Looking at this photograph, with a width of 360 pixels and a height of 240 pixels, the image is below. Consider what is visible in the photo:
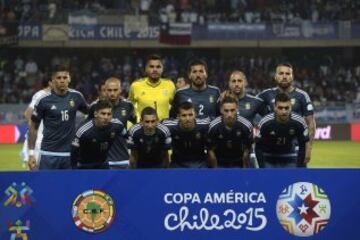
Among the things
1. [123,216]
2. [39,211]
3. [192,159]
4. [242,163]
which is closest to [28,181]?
[39,211]

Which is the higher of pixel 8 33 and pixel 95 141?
pixel 8 33

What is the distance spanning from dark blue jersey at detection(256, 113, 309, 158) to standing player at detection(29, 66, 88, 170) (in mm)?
2472

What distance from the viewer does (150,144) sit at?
26.0 ft

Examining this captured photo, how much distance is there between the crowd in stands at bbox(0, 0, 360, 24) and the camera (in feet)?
104

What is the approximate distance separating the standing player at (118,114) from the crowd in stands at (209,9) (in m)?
23.1

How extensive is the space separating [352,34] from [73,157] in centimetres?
2628

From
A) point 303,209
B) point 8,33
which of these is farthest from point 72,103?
point 8,33

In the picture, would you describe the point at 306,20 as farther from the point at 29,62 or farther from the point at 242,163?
the point at 242,163

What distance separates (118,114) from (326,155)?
11635mm

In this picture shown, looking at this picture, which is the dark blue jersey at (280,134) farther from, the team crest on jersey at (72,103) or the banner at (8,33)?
the banner at (8,33)

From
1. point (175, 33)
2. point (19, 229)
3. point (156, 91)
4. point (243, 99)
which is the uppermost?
point (175, 33)

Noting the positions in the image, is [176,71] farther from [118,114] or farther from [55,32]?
[118,114]

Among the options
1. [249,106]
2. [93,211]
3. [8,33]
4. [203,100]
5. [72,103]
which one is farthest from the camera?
[8,33]

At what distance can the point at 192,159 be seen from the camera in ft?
26.5
